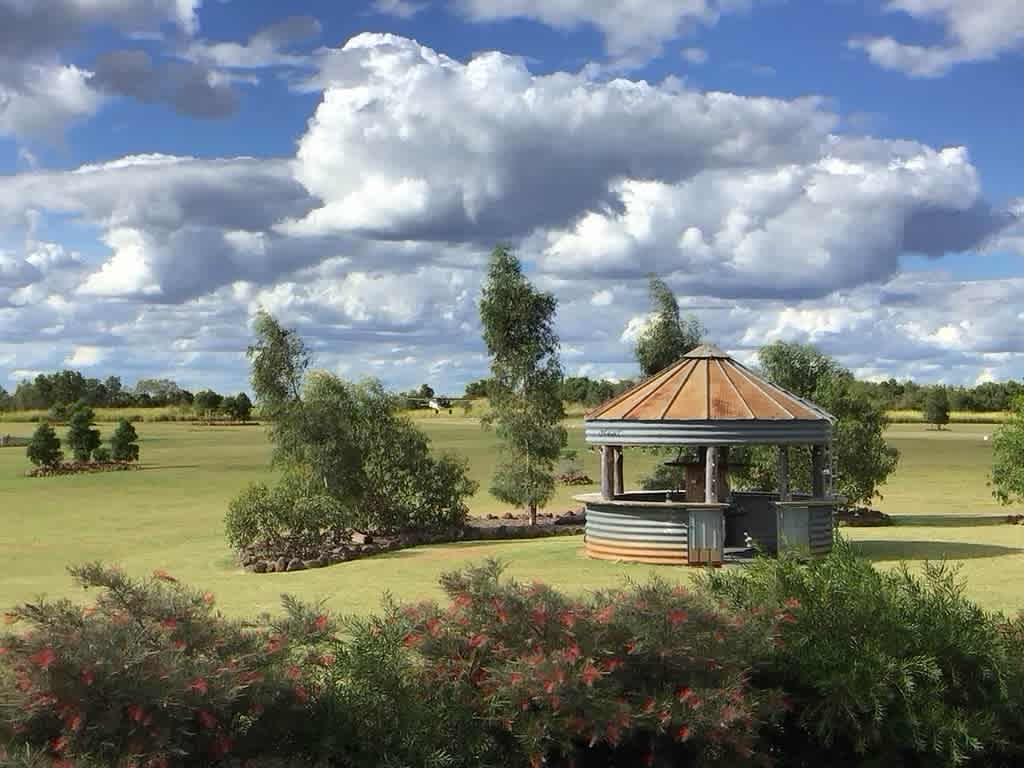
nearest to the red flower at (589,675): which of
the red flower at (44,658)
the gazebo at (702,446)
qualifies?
the red flower at (44,658)

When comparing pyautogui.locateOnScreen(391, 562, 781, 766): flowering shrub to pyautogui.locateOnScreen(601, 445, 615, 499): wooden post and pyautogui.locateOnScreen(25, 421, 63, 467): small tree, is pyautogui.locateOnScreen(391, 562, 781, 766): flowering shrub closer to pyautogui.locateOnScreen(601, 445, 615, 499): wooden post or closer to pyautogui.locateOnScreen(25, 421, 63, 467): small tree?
pyautogui.locateOnScreen(601, 445, 615, 499): wooden post

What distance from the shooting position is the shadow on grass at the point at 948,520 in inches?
1212

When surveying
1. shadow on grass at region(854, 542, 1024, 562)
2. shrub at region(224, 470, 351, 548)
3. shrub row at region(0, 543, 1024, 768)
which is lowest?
shadow on grass at region(854, 542, 1024, 562)

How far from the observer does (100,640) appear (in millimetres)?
6637

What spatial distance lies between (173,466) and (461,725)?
50.7m

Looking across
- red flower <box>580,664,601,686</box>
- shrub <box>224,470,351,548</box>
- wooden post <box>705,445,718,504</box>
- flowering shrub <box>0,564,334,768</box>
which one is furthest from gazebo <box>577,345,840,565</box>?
flowering shrub <box>0,564,334,768</box>

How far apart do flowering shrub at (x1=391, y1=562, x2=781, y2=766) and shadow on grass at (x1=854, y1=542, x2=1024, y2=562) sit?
15226 millimetres

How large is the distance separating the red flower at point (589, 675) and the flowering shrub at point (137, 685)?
163 cm

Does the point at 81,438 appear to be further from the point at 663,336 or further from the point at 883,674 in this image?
the point at 883,674

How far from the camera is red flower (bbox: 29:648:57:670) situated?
6398 mm

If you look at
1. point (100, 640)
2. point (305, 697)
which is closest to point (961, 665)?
point (305, 697)

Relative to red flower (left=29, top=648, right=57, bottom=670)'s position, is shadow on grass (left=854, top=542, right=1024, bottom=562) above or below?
below

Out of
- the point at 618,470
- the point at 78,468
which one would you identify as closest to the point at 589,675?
the point at 618,470

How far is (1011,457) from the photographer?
32.1 m
